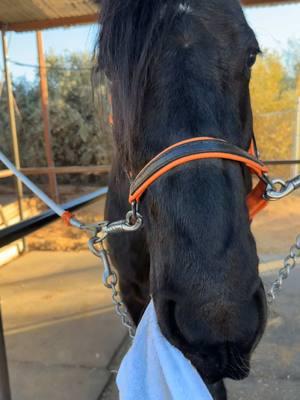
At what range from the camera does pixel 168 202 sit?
35.3 inches

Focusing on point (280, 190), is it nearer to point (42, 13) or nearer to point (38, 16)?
point (42, 13)

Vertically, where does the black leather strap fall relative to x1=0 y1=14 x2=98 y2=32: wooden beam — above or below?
below

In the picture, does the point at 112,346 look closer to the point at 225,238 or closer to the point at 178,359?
the point at 178,359

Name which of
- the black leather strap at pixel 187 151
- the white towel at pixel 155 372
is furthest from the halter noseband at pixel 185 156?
the white towel at pixel 155 372

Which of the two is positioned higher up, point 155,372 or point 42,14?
Answer: point 42,14

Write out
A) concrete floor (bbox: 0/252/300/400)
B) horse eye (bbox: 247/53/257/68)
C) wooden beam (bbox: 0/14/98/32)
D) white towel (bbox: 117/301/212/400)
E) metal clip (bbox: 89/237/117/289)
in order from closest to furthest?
white towel (bbox: 117/301/212/400), horse eye (bbox: 247/53/257/68), metal clip (bbox: 89/237/117/289), concrete floor (bbox: 0/252/300/400), wooden beam (bbox: 0/14/98/32)

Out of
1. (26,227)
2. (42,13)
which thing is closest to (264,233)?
(42,13)

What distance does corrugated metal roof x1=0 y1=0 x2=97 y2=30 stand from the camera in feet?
11.1

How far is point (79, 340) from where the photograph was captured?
2752mm

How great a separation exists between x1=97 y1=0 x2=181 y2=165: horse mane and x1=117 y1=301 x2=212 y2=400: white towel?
550mm

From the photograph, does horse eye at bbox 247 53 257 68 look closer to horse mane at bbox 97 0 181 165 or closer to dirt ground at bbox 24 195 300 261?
horse mane at bbox 97 0 181 165

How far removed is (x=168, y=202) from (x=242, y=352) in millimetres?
387

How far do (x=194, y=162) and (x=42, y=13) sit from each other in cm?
344

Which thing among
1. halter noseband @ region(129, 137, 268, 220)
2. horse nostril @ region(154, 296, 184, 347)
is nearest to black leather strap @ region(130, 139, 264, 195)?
halter noseband @ region(129, 137, 268, 220)
